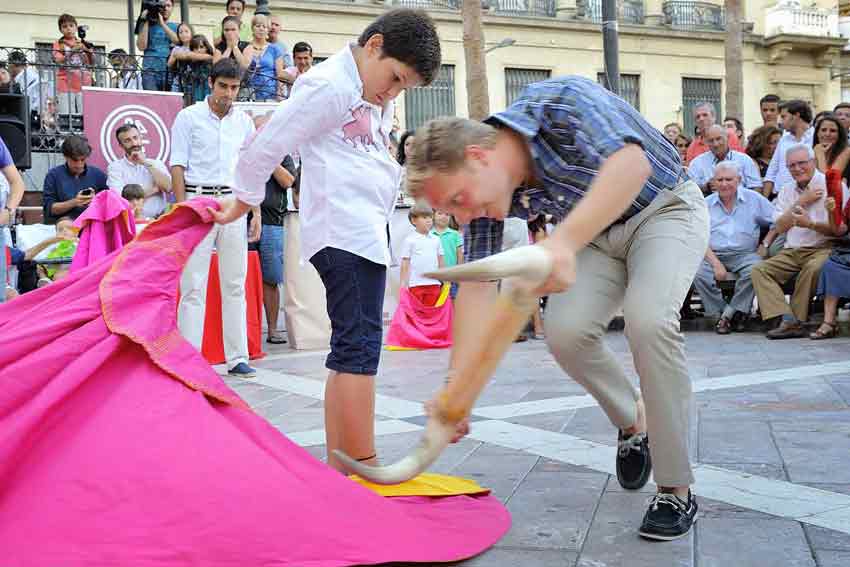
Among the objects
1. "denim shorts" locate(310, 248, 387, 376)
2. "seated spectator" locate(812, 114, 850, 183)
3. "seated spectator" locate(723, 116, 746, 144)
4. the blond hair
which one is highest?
"seated spectator" locate(723, 116, 746, 144)

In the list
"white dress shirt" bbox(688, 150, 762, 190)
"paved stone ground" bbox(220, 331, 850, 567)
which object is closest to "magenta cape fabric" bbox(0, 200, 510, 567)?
"paved stone ground" bbox(220, 331, 850, 567)

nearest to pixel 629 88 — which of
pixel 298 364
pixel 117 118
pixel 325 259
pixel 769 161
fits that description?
pixel 769 161

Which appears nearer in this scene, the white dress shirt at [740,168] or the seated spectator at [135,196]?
the seated spectator at [135,196]

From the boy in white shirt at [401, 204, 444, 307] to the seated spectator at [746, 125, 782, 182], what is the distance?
3.89 m

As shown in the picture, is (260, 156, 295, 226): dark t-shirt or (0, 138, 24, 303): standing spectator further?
(260, 156, 295, 226): dark t-shirt

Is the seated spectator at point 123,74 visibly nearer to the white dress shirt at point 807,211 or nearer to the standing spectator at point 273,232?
the standing spectator at point 273,232

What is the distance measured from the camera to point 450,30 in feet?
98.2

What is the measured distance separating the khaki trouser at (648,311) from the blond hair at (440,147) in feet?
2.59

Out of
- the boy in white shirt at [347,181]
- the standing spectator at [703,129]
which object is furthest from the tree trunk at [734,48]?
the boy in white shirt at [347,181]

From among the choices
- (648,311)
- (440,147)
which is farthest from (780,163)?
(440,147)

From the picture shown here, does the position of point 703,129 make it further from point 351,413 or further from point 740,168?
point 351,413

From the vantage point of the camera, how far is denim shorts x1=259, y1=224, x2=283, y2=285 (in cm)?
910

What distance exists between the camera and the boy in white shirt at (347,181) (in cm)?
358

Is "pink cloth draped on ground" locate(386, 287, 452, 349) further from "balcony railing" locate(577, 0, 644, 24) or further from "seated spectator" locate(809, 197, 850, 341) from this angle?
"balcony railing" locate(577, 0, 644, 24)
